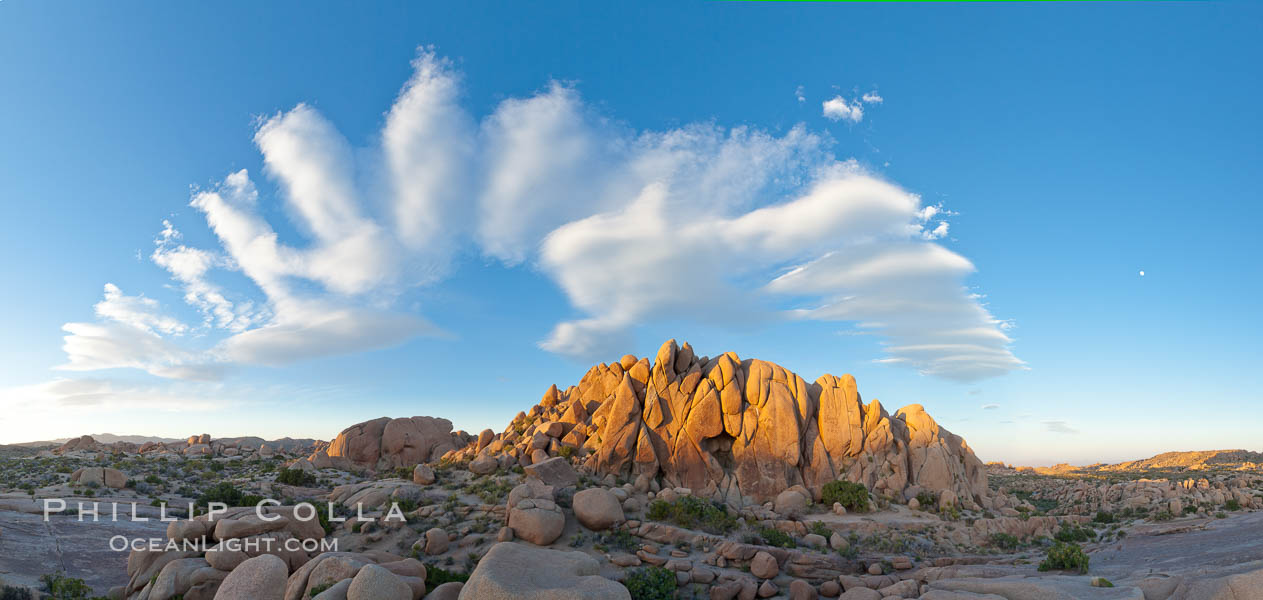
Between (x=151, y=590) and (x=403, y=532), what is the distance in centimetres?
1214

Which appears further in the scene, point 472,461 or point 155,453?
point 155,453

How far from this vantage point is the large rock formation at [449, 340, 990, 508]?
1831 inches

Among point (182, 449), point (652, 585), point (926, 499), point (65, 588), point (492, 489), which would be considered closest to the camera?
point (65, 588)

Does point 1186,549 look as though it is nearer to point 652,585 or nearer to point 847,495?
point 847,495

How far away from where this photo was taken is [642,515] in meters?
37.0

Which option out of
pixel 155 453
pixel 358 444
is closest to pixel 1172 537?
pixel 358 444

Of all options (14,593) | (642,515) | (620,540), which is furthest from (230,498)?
(642,515)

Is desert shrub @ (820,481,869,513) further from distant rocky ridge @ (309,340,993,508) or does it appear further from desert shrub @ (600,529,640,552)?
desert shrub @ (600,529,640,552)

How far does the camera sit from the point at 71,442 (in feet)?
256

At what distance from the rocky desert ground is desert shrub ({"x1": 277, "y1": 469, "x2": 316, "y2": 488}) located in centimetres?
18

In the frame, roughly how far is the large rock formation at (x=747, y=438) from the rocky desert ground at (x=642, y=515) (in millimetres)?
178

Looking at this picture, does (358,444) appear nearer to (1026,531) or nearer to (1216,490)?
(1026,531)

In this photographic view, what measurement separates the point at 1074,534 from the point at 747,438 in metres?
23.2

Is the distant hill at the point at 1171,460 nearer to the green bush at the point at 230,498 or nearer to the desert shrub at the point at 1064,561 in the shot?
the desert shrub at the point at 1064,561
